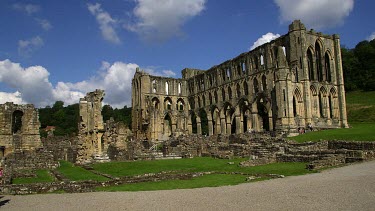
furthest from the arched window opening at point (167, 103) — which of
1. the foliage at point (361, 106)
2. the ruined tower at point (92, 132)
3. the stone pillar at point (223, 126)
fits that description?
the ruined tower at point (92, 132)

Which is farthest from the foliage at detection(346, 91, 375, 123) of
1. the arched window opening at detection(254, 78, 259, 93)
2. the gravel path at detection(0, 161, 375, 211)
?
the gravel path at detection(0, 161, 375, 211)

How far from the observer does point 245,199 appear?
945cm

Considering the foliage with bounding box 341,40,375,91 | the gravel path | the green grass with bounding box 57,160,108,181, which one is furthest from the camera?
the foliage with bounding box 341,40,375,91

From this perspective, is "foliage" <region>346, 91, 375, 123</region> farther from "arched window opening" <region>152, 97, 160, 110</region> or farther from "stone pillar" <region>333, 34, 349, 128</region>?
"arched window opening" <region>152, 97, 160, 110</region>

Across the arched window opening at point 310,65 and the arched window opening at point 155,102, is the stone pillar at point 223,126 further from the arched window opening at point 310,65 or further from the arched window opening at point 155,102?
the arched window opening at point 310,65

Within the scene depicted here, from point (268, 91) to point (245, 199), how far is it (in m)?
38.0

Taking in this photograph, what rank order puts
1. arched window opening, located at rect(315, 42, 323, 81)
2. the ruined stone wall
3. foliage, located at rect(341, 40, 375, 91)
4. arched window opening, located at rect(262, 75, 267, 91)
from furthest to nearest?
foliage, located at rect(341, 40, 375, 91) → arched window opening, located at rect(262, 75, 267, 91) → arched window opening, located at rect(315, 42, 323, 81) → the ruined stone wall

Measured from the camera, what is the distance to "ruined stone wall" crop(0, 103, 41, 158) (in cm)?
3506

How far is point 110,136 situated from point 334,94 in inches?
1214

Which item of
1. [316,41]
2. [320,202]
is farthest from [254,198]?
[316,41]

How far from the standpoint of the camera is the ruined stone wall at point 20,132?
3506 centimetres

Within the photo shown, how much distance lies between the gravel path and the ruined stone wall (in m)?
25.6

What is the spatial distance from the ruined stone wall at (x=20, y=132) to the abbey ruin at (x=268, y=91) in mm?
18603

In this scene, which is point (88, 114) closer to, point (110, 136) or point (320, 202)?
point (110, 136)
